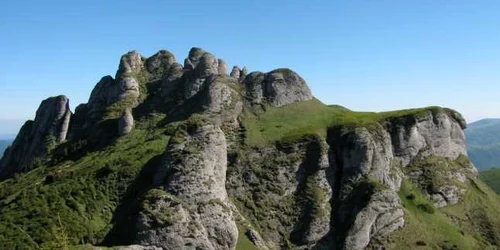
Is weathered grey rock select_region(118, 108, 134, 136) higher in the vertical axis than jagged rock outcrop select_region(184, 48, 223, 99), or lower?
lower

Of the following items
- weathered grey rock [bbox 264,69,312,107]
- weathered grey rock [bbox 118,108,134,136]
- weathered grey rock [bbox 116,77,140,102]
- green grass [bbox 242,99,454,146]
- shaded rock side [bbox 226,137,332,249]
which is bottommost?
shaded rock side [bbox 226,137,332,249]

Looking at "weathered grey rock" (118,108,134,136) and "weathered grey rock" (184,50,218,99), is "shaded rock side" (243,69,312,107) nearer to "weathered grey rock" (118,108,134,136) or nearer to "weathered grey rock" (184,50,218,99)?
"weathered grey rock" (184,50,218,99)

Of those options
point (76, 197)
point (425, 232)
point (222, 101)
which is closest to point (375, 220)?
point (425, 232)

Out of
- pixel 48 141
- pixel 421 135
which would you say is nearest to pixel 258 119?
pixel 421 135

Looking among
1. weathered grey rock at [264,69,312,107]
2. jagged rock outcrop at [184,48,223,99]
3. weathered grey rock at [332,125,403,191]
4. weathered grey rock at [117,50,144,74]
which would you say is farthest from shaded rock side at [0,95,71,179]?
weathered grey rock at [332,125,403,191]

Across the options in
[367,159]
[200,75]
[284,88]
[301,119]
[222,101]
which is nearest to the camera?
[367,159]

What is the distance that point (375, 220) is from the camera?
368 feet

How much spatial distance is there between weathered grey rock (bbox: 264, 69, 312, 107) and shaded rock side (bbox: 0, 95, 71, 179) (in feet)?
243

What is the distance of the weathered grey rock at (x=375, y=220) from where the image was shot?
109 m

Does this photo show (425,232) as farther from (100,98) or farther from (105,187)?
(100,98)

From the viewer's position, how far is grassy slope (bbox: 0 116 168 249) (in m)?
97.7

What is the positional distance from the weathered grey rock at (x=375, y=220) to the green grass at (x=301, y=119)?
2283 cm

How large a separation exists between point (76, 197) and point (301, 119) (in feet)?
199

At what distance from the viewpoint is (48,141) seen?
174 meters
